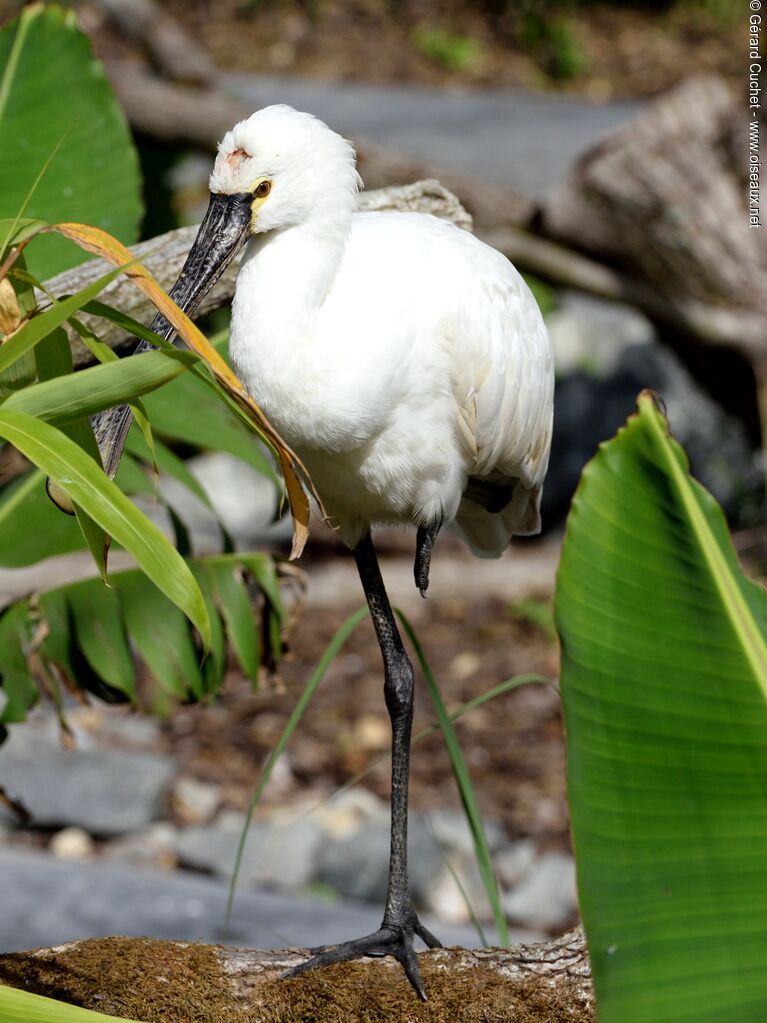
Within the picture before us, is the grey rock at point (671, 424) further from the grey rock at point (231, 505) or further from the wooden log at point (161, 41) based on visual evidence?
the wooden log at point (161, 41)

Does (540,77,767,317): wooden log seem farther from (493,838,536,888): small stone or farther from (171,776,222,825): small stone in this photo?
(171,776,222,825): small stone

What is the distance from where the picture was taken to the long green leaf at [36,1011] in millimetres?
1431

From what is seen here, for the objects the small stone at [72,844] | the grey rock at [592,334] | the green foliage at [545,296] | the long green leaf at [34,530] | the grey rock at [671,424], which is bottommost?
the small stone at [72,844]

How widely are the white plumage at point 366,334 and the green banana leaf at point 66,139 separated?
1047 millimetres

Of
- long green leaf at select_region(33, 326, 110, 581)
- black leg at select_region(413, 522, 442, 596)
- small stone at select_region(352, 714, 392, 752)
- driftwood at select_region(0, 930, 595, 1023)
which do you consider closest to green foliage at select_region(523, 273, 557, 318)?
small stone at select_region(352, 714, 392, 752)

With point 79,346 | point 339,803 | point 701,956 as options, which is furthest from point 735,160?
point 701,956

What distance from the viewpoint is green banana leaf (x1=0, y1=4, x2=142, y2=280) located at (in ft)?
10.4

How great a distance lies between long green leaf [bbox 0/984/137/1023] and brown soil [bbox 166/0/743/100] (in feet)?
35.7

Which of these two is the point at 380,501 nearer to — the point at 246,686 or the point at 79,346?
the point at 79,346

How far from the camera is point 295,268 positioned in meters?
2.11

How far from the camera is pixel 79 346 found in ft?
9.09

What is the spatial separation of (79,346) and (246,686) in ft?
11.4

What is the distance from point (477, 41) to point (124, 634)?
10.3 m

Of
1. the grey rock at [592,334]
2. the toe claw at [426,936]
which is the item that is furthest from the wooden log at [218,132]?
the toe claw at [426,936]
